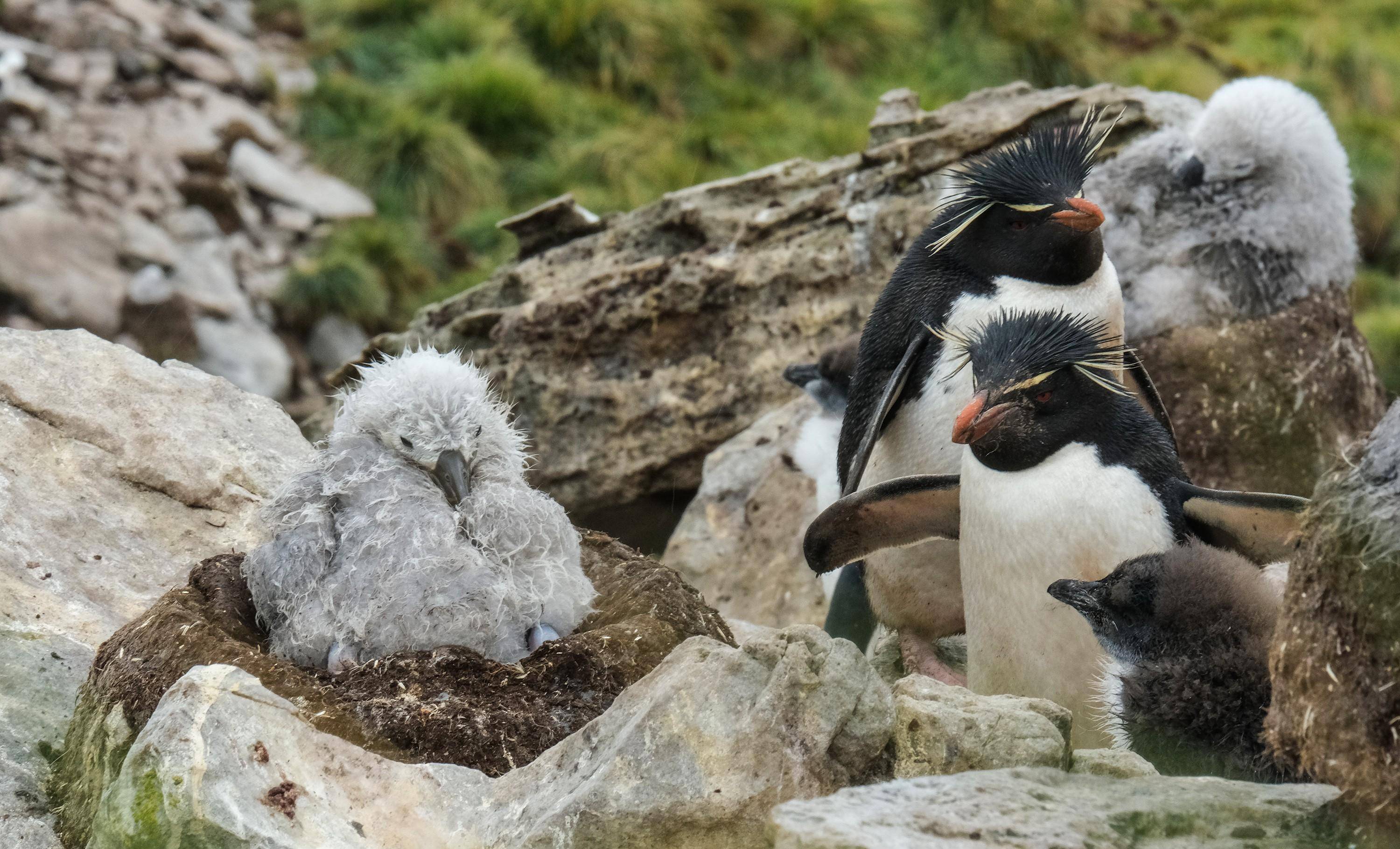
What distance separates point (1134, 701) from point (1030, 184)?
1621 millimetres

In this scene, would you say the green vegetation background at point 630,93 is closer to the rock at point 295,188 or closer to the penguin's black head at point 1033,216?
the rock at point 295,188

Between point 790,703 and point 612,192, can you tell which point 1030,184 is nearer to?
point 790,703

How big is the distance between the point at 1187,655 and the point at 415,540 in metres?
1.72

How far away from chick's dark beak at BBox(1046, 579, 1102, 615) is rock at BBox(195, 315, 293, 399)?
23.1 ft

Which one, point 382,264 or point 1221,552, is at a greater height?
point 1221,552

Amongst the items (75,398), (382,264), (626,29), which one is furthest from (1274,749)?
(626,29)

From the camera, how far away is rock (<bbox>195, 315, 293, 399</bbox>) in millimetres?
9602

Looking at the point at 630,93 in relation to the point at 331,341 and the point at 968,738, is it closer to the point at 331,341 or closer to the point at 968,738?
the point at 331,341

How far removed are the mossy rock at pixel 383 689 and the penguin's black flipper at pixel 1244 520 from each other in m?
1.30

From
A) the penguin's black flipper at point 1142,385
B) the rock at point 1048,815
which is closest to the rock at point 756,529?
the penguin's black flipper at point 1142,385

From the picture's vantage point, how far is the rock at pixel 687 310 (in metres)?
6.12

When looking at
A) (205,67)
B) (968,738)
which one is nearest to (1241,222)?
(968,738)

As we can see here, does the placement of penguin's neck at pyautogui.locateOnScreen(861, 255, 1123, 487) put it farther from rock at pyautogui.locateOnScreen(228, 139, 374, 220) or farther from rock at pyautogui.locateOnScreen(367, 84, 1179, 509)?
rock at pyautogui.locateOnScreen(228, 139, 374, 220)

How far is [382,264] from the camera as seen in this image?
1041 centimetres
